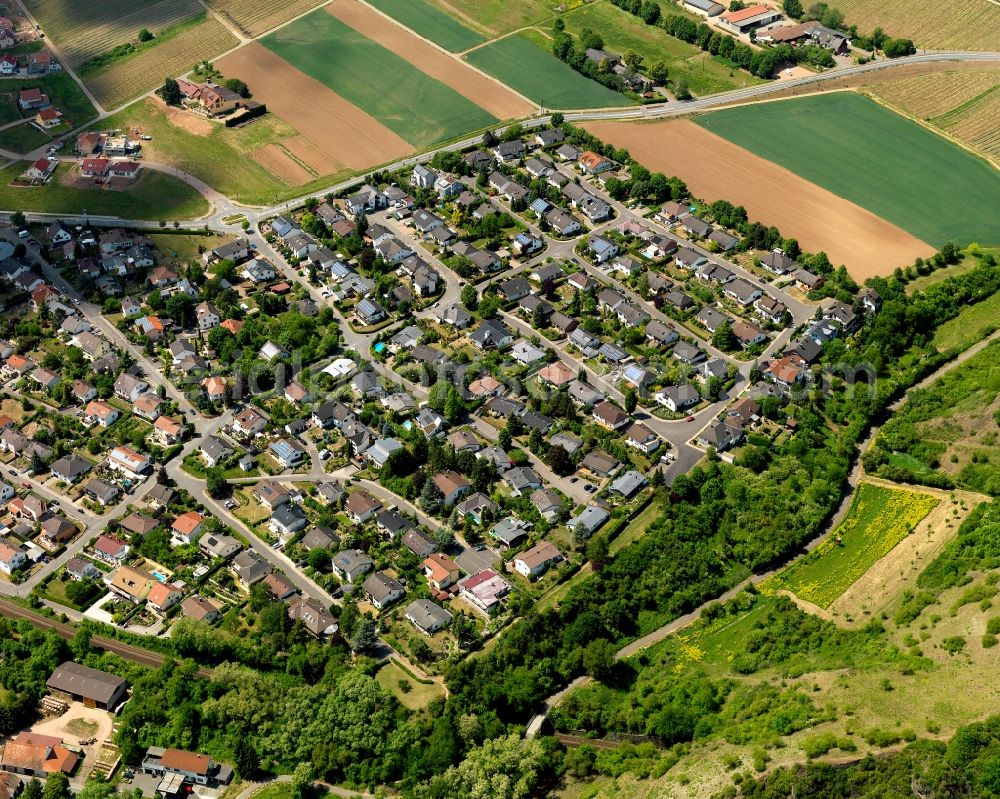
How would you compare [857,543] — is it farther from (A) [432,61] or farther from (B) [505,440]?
(A) [432,61]

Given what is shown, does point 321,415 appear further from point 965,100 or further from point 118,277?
point 965,100

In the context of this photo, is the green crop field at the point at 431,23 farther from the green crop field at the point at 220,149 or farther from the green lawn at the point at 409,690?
the green lawn at the point at 409,690

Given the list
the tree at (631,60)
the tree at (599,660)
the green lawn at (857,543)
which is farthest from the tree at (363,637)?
the tree at (631,60)

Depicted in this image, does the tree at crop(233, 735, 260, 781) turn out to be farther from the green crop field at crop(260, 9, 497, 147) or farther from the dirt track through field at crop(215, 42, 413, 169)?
the green crop field at crop(260, 9, 497, 147)

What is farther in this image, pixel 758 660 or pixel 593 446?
pixel 593 446

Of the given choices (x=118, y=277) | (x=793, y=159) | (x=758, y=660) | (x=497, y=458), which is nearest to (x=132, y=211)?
(x=118, y=277)
